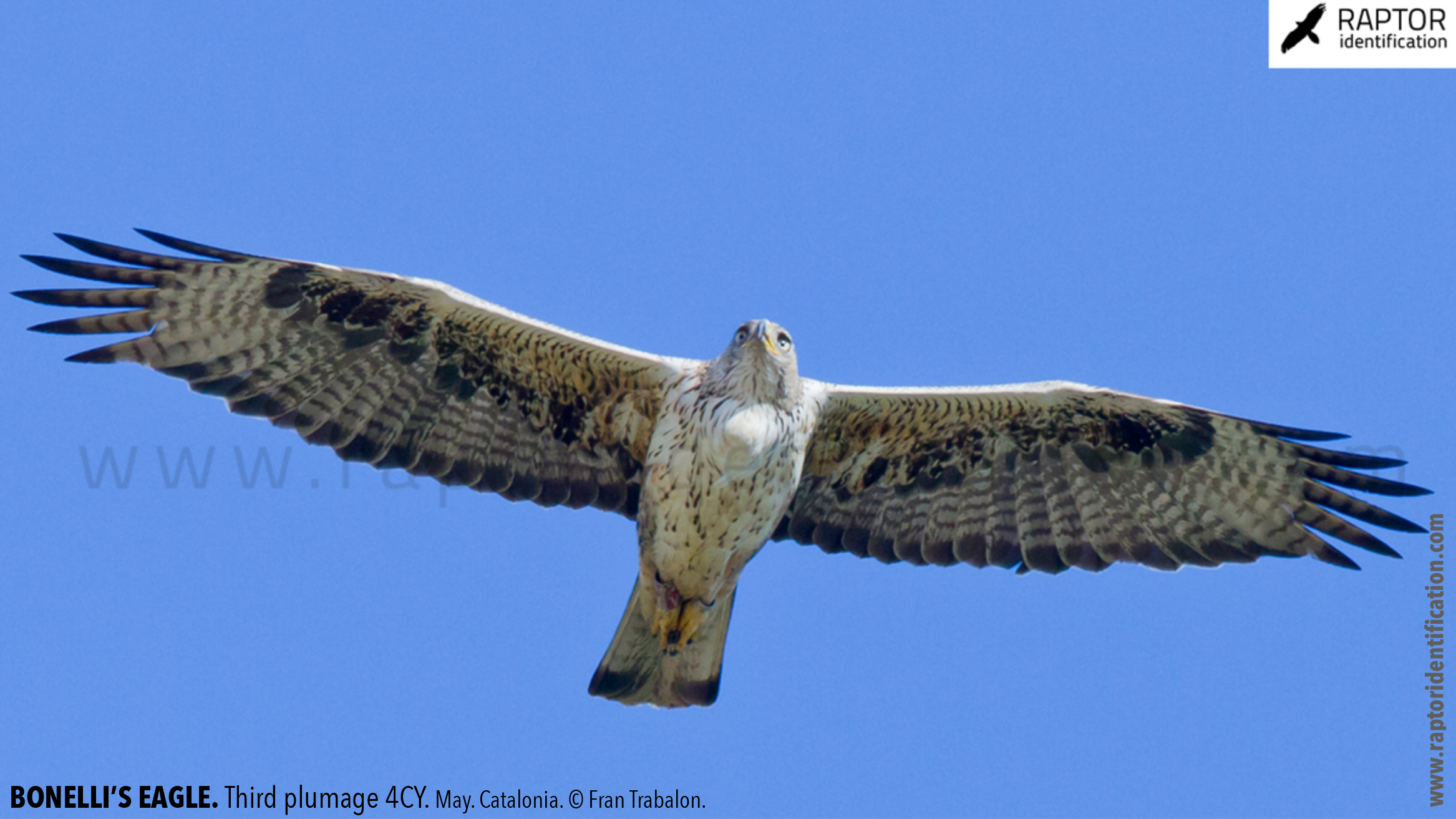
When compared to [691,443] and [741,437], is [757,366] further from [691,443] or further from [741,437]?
[691,443]

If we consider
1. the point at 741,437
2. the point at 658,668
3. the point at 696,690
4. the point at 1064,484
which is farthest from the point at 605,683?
the point at 1064,484

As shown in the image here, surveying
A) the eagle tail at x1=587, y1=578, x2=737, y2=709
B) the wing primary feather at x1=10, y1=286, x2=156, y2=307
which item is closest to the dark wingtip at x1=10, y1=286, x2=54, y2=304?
the wing primary feather at x1=10, y1=286, x2=156, y2=307

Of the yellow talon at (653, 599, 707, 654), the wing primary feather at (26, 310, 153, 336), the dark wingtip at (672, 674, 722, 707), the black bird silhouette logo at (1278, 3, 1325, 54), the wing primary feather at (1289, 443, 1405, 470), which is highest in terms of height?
the black bird silhouette logo at (1278, 3, 1325, 54)

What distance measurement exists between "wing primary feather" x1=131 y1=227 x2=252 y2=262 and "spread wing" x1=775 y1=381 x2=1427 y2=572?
3129mm

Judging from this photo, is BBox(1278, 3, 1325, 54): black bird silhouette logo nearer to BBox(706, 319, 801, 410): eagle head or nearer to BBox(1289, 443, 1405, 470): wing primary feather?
BBox(1289, 443, 1405, 470): wing primary feather

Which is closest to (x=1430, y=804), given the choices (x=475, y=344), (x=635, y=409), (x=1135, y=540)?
(x=1135, y=540)

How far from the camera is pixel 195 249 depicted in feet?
25.6

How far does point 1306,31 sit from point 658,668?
574 centimetres

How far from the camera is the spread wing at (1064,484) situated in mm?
8195

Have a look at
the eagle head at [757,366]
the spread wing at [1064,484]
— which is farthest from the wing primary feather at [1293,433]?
the eagle head at [757,366]

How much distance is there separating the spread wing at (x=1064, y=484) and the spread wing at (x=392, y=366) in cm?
113

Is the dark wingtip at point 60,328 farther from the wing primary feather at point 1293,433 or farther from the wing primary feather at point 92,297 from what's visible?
the wing primary feather at point 1293,433

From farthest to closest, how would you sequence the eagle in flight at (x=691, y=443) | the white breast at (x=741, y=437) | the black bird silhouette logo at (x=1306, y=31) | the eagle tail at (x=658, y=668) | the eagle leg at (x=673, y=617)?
1. the black bird silhouette logo at (x=1306, y=31)
2. the eagle tail at (x=658, y=668)
3. the eagle leg at (x=673, y=617)
4. the eagle in flight at (x=691, y=443)
5. the white breast at (x=741, y=437)

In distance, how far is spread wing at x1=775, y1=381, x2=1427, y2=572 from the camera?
8195 millimetres
